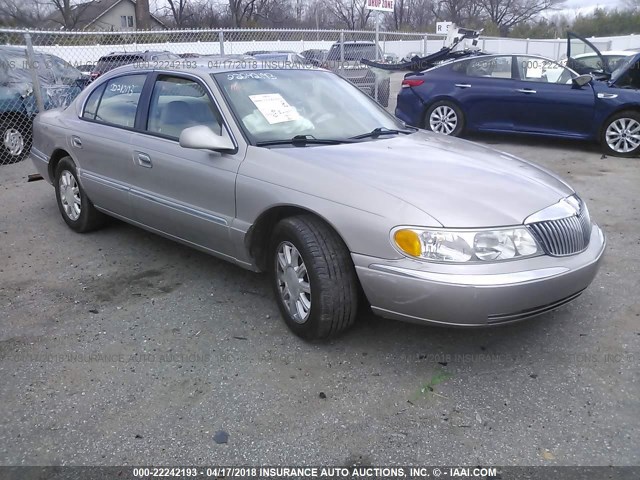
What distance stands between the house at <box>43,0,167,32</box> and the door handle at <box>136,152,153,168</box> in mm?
49940

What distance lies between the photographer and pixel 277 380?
10.1 feet

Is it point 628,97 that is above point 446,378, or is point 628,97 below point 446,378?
→ above

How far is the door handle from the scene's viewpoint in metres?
4.25

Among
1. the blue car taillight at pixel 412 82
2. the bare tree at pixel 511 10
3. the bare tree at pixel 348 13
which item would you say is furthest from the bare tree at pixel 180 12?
the blue car taillight at pixel 412 82

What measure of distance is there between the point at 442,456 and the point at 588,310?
71.9 inches

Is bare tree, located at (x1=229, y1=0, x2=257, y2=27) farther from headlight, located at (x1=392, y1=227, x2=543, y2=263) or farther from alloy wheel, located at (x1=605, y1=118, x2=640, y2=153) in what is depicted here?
headlight, located at (x1=392, y1=227, x2=543, y2=263)

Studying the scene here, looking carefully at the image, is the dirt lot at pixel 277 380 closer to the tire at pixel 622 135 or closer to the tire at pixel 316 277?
the tire at pixel 316 277

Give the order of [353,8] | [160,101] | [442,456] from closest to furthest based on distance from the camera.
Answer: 1. [442,456]
2. [160,101]
3. [353,8]

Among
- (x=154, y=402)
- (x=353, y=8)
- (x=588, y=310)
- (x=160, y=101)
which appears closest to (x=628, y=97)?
(x=588, y=310)

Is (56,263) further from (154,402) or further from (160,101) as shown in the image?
(154,402)

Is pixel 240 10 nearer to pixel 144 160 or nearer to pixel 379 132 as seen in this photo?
pixel 144 160

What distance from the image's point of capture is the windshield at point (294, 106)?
3807 millimetres

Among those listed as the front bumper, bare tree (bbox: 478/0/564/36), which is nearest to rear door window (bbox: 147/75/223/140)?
the front bumper

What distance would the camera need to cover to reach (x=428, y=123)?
10156 mm
